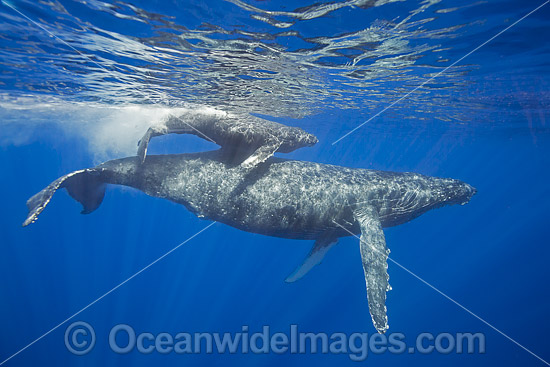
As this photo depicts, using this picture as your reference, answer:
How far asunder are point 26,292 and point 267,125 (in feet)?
110

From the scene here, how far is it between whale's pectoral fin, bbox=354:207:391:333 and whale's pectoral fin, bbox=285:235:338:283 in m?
1.51

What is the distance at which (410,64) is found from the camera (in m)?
12.0

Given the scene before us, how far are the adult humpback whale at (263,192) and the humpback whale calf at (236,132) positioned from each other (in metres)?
0.52

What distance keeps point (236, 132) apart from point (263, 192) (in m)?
1.95

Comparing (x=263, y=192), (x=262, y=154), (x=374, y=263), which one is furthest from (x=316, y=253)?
(x=262, y=154)

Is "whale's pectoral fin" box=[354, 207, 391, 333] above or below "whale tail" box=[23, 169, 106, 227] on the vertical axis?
below

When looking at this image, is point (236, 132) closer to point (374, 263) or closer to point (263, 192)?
point (263, 192)

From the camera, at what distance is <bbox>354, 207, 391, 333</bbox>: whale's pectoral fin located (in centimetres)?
620

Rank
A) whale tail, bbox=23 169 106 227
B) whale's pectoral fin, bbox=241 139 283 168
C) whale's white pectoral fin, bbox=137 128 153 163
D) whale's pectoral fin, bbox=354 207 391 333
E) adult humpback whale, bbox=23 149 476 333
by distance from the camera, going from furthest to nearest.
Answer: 1. adult humpback whale, bbox=23 149 476 333
2. whale's white pectoral fin, bbox=137 128 153 163
3. whale's pectoral fin, bbox=241 139 283 168
4. whale tail, bbox=23 169 106 227
5. whale's pectoral fin, bbox=354 207 391 333

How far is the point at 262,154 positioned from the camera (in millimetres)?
7402

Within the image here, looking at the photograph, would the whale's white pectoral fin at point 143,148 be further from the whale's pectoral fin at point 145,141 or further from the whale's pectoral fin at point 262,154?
the whale's pectoral fin at point 262,154

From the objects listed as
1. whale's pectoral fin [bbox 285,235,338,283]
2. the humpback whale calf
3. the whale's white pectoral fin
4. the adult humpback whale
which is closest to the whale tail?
the adult humpback whale

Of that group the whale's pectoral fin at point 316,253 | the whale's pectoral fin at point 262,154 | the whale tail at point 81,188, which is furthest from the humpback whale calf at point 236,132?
the whale's pectoral fin at point 316,253

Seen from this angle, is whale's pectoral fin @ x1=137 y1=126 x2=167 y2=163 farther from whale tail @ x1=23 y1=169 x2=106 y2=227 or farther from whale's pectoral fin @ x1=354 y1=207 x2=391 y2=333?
whale's pectoral fin @ x1=354 y1=207 x2=391 y2=333
